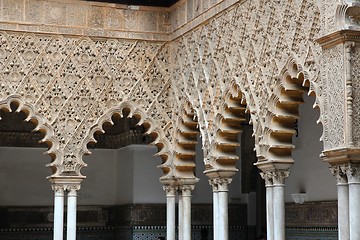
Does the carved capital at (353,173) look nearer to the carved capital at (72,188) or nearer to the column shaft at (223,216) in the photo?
the column shaft at (223,216)

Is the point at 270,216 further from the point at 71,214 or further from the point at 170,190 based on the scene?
the point at 71,214

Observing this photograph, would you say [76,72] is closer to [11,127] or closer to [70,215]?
[70,215]

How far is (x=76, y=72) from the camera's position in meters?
10.9

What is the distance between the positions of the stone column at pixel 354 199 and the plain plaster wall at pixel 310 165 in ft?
13.3

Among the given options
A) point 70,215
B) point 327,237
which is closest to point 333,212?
point 327,237

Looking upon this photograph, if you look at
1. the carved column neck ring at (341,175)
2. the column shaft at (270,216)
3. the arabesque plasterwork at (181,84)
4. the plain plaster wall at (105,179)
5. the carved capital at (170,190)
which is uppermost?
the arabesque plasterwork at (181,84)

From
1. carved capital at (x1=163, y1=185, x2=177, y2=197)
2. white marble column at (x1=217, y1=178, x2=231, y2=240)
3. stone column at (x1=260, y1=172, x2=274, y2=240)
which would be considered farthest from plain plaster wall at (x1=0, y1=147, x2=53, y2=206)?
stone column at (x1=260, y1=172, x2=274, y2=240)

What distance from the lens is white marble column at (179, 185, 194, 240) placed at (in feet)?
36.0

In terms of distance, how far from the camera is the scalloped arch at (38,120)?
415 inches

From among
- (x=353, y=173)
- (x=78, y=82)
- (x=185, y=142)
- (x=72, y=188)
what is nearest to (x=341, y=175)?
(x=353, y=173)

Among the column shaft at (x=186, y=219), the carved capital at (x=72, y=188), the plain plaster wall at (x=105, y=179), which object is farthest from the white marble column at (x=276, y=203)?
the plain plaster wall at (x=105, y=179)

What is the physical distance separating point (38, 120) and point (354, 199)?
5131 mm

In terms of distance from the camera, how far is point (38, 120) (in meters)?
10.7

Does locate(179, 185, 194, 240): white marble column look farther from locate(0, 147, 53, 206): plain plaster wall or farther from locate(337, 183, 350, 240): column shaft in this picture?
locate(337, 183, 350, 240): column shaft
